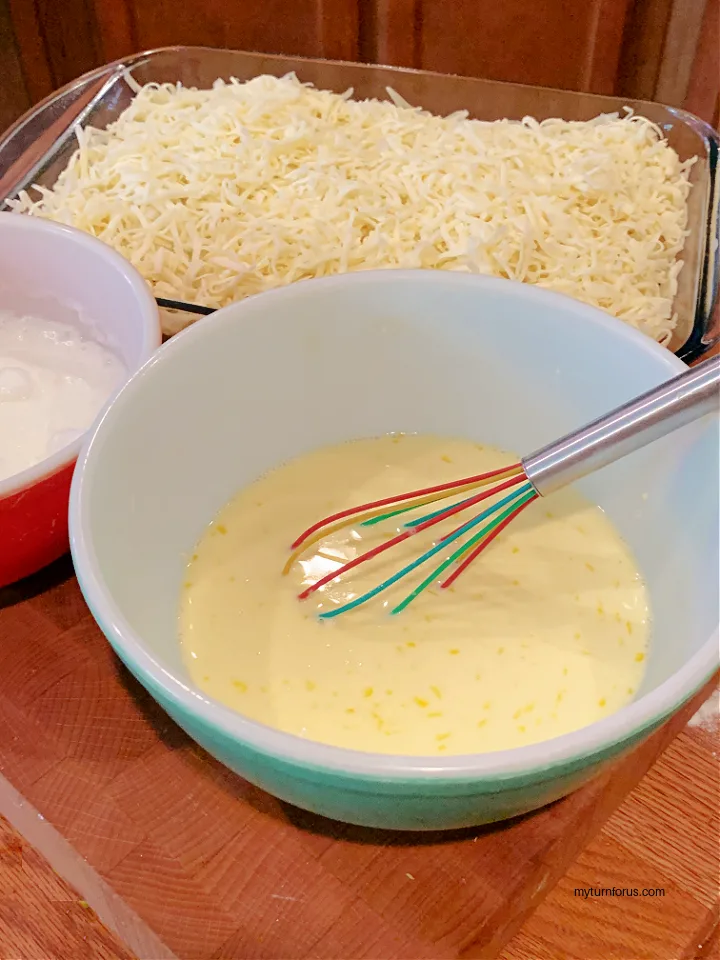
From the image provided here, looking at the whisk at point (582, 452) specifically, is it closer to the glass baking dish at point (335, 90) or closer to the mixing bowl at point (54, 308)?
the mixing bowl at point (54, 308)

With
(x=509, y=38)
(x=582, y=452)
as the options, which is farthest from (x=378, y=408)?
(x=509, y=38)

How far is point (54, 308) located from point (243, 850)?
0.49 meters

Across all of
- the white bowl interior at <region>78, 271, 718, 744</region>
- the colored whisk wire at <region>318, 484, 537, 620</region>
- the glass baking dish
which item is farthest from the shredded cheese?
the colored whisk wire at <region>318, 484, 537, 620</region>

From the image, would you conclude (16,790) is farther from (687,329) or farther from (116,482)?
(687,329)

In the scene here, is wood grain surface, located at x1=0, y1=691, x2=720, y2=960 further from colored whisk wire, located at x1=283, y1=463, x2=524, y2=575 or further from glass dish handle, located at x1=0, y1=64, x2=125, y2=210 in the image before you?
glass dish handle, located at x1=0, y1=64, x2=125, y2=210

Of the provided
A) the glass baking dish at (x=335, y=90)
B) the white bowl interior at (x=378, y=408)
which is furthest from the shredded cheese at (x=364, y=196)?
the white bowl interior at (x=378, y=408)

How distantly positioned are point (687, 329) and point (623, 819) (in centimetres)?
41

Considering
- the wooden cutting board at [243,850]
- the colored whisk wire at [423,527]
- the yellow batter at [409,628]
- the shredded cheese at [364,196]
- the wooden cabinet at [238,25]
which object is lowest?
the wooden cutting board at [243,850]

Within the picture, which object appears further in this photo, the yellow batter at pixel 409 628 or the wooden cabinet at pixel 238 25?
the wooden cabinet at pixel 238 25

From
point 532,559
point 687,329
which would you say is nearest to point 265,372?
point 532,559

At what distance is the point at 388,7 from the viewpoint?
3.69 ft

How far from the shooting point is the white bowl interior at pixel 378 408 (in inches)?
19.9

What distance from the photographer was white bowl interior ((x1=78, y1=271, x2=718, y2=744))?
50 centimetres

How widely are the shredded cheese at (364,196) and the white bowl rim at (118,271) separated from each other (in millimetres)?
86
